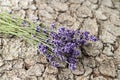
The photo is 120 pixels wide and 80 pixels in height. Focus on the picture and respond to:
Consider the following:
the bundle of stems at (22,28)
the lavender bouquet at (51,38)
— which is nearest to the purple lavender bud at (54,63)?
the lavender bouquet at (51,38)

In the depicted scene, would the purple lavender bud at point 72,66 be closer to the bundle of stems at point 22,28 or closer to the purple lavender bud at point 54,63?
the purple lavender bud at point 54,63

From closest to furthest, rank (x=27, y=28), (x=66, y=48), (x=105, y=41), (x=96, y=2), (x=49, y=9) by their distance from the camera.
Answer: (x=66, y=48) < (x=27, y=28) < (x=105, y=41) < (x=49, y=9) < (x=96, y=2)

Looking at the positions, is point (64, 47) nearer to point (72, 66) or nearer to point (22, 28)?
point (72, 66)

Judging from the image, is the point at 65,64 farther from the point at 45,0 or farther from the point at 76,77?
the point at 45,0

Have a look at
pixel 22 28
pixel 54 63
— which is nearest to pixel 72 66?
pixel 54 63

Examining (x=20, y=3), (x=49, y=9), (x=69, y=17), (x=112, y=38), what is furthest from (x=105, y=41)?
(x=20, y=3)

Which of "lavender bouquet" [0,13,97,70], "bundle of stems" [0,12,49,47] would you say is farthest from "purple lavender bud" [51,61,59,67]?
"bundle of stems" [0,12,49,47]

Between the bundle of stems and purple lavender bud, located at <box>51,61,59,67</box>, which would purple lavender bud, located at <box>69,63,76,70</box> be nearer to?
purple lavender bud, located at <box>51,61,59,67</box>
